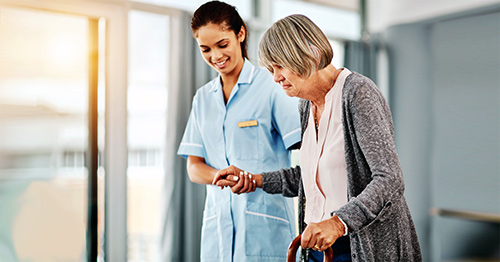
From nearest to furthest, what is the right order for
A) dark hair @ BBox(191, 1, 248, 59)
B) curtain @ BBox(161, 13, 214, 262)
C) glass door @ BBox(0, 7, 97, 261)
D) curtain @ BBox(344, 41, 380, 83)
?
dark hair @ BBox(191, 1, 248, 59) < glass door @ BBox(0, 7, 97, 261) < curtain @ BBox(161, 13, 214, 262) < curtain @ BBox(344, 41, 380, 83)

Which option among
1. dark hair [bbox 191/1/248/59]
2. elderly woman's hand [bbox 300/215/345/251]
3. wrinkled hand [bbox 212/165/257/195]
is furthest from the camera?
dark hair [bbox 191/1/248/59]

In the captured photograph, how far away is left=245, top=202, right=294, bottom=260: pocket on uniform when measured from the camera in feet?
5.29

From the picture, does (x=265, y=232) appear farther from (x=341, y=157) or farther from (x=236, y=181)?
(x=341, y=157)

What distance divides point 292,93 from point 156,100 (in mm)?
1894

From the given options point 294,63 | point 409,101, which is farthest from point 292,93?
point 409,101

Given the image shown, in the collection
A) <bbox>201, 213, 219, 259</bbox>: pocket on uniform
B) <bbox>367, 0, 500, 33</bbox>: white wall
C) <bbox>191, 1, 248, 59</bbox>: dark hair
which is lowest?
<bbox>201, 213, 219, 259</bbox>: pocket on uniform

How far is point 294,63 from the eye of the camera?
1.22 m

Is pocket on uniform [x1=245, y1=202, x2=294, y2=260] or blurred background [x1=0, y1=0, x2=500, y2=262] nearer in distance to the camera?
pocket on uniform [x1=245, y1=202, x2=294, y2=260]

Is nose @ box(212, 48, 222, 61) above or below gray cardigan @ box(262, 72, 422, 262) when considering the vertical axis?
above

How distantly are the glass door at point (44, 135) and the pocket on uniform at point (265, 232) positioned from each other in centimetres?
149

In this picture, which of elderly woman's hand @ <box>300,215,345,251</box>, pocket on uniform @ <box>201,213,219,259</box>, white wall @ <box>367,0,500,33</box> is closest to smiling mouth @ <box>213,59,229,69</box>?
pocket on uniform @ <box>201,213,219,259</box>

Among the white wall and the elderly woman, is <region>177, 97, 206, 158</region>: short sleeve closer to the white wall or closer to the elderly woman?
the elderly woman

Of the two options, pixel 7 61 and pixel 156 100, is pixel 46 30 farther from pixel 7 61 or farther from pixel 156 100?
pixel 156 100

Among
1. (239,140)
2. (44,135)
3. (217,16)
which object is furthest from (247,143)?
(44,135)
